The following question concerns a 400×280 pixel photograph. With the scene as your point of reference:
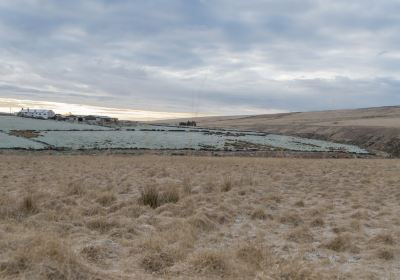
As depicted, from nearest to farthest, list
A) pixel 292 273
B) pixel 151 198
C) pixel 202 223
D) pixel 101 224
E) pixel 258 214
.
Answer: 1. pixel 292 273
2. pixel 101 224
3. pixel 202 223
4. pixel 258 214
5. pixel 151 198

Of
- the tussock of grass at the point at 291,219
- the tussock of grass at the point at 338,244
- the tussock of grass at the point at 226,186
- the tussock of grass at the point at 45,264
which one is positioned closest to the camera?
the tussock of grass at the point at 45,264

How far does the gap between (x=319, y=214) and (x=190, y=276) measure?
5785mm

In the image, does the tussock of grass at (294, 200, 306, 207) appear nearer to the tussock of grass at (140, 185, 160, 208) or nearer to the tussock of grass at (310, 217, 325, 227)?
the tussock of grass at (310, 217, 325, 227)

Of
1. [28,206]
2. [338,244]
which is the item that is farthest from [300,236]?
[28,206]

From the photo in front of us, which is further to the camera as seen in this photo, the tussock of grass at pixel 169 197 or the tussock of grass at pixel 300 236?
the tussock of grass at pixel 169 197

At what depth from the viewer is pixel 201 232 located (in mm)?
9445

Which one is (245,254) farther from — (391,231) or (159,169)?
(159,169)

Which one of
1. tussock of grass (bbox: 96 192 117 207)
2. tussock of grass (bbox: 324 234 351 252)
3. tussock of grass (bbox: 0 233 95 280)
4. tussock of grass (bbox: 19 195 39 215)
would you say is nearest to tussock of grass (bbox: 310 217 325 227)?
tussock of grass (bbox: 324 234 351 252)

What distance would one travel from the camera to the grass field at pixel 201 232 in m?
6.55

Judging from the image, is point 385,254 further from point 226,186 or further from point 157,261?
point 226,186

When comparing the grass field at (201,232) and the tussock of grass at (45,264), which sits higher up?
the tussock of grass at (45,264)

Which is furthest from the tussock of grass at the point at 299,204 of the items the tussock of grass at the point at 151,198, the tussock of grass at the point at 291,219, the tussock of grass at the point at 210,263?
the tussock of grass at the point at 210,263

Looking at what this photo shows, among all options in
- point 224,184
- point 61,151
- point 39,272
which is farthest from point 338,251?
point 61,151

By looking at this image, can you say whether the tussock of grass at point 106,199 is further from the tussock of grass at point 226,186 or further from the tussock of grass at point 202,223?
the tussock of grass at point 226,186
